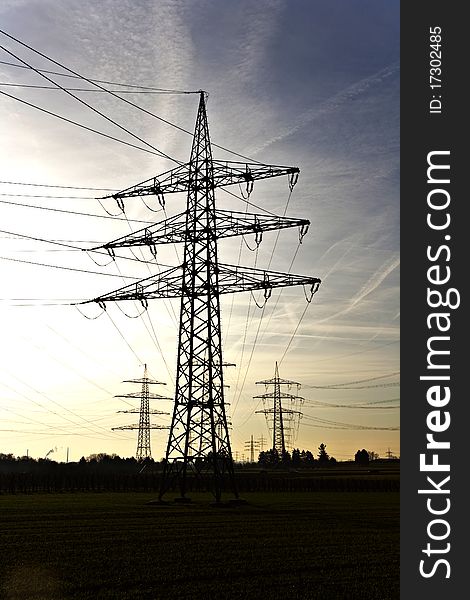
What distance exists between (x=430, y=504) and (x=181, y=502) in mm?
34808

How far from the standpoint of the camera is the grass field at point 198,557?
20125 mm

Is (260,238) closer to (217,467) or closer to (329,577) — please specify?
(217,467)

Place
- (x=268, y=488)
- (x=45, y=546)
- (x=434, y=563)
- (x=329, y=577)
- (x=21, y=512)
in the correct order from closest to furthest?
(x=434, y=563), (x=329, y=577), (x=45, y=546), (x=21, y=512), (x=268, y=488)

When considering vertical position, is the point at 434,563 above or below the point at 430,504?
below

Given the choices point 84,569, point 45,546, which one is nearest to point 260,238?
Result: point 45,546

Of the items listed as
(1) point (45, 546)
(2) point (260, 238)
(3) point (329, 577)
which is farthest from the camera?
(2) point (260, 238)

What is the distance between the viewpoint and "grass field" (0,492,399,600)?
20.1 metres

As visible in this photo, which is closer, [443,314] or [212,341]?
[443,314]

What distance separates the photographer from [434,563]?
19.4 metres

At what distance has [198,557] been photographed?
2561cm

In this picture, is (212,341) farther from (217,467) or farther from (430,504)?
(430,504)

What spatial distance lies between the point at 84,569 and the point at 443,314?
1257 centimetres

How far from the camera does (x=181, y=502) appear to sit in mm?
52562

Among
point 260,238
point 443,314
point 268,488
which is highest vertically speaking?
point 260,238
